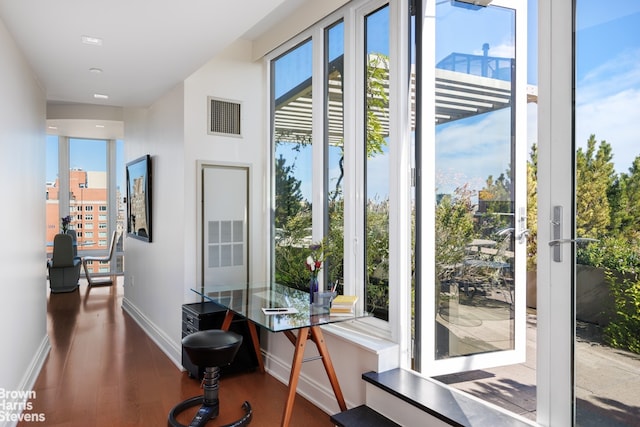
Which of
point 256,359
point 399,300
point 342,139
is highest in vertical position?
point 342,139

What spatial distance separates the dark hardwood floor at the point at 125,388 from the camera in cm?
288

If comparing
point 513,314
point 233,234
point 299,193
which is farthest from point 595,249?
point 233,234

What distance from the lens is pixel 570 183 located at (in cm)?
186

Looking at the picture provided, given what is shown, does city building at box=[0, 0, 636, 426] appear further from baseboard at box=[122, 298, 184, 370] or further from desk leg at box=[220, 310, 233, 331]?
desk leg at box=[220, 310, 233, 331]

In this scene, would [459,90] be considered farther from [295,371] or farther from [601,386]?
[295,371]

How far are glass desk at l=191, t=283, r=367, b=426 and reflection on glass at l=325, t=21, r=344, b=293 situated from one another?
0.38 m

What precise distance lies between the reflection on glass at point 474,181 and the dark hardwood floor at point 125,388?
117cm

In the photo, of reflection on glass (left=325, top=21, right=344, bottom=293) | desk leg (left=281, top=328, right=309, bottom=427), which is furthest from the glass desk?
reflection on glass (left=325, top=21, right=344, bottom=293)

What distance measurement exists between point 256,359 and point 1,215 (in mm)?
2154

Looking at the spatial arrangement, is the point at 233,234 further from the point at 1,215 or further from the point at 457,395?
the point at 457,395

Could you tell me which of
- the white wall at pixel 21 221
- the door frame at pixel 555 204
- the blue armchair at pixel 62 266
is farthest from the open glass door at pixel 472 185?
the blue armchair at pixel 62 266

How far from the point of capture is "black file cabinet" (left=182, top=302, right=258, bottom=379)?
11.5 feet

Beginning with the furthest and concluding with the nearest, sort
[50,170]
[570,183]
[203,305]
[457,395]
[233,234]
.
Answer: [50,170]
[233,234]
[203,305]
[457,395]
[570,183]

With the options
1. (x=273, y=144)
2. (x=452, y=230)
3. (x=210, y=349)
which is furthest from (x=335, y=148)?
(x=210, y=349)
